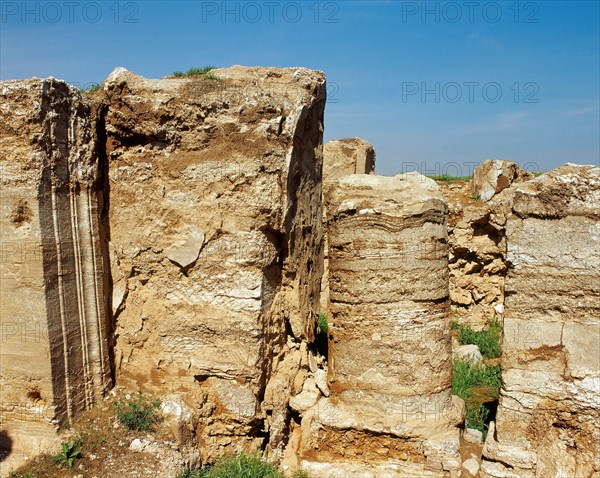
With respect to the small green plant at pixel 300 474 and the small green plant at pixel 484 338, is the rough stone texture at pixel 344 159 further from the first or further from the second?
the small green plant at pixel 300 474

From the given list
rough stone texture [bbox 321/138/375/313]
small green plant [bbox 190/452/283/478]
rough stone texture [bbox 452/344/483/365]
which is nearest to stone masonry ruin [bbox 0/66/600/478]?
small green plant [bbox 190/452/283/478]

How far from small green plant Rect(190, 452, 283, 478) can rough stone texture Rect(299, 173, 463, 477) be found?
46cm

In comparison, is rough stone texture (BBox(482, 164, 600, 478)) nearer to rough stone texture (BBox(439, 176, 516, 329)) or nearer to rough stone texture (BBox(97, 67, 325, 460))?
rough stone texture (BBox(97, 67, 325, 460))

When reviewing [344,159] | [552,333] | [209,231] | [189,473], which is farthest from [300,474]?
[344,159]

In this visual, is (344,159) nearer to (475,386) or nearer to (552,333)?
(475,386)

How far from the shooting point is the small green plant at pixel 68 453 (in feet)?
14.8

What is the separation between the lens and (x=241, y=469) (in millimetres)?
4969

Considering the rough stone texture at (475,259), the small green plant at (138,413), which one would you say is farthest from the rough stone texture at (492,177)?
the small green plant at (138,413)

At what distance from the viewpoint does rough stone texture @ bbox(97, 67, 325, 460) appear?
16.7 feet

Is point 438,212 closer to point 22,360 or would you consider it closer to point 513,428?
point 513,428

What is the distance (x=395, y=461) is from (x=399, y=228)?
230 centimetres

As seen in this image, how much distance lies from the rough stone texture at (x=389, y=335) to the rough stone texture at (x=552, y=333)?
0.64 meters

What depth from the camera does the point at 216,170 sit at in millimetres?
5121

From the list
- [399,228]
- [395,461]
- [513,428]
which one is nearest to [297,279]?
[399,228]
